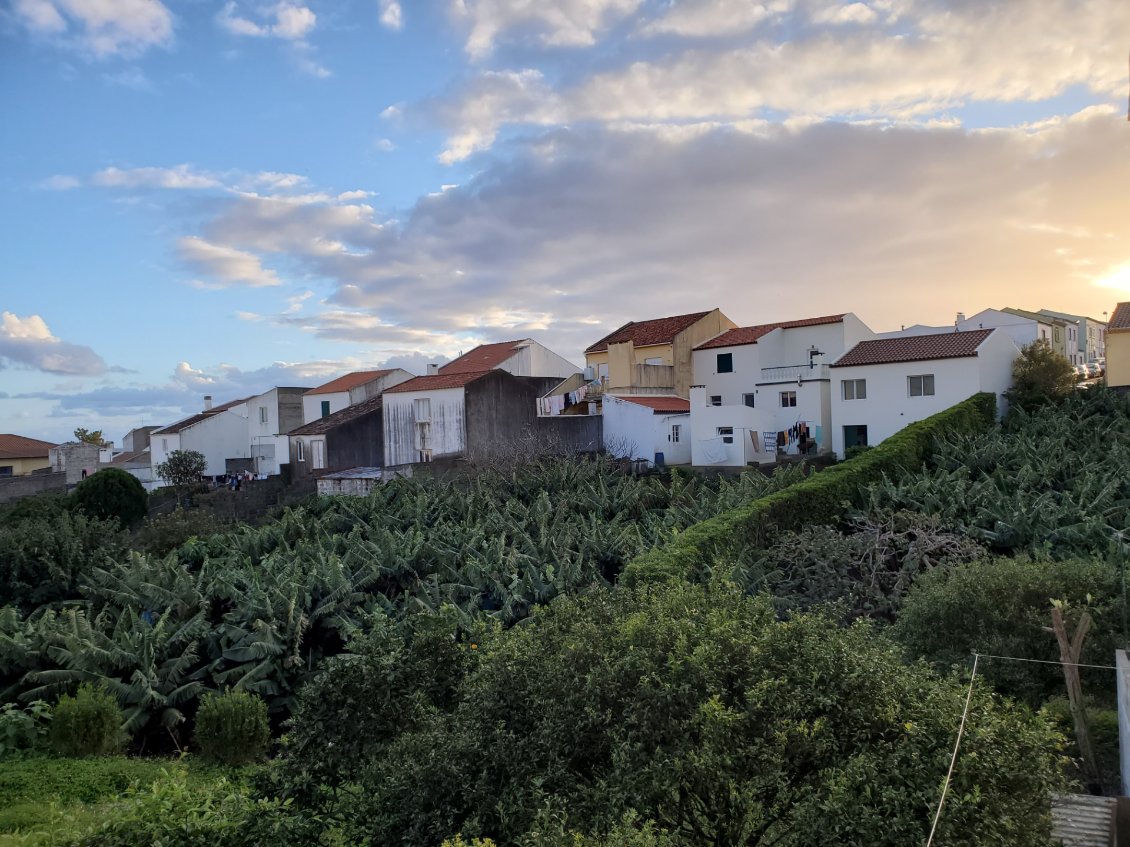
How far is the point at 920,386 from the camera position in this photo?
31.4m

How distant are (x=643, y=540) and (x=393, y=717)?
12414mm

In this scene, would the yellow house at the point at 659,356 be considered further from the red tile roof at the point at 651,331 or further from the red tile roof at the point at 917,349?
the red tile roof at the point at 917,349

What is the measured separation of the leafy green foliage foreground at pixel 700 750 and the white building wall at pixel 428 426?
28.9 m

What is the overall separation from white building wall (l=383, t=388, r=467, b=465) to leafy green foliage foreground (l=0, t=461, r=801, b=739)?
8555 millimetres

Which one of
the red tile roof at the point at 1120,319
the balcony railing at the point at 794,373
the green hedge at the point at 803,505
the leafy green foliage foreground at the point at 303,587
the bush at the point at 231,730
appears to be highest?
the red tile roof at the point at 1120,319

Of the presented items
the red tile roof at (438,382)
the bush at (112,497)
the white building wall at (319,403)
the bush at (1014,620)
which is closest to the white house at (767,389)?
the red tile roof at (438,382)

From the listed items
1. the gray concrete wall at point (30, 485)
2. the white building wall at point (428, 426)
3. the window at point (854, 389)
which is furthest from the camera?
the gray concrete wall at point (30, 485)

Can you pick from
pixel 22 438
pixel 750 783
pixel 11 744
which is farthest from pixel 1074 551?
pixel 22 438

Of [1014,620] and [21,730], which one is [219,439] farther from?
[1014,620]

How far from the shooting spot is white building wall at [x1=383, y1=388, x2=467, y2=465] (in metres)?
37.1

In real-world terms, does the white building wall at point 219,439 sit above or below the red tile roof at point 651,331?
below

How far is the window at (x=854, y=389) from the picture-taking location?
32594mm

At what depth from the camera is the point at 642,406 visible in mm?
36344

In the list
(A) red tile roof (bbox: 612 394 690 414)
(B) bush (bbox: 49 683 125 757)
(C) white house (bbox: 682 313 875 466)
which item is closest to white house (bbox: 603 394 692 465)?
(A) red tile roof (bbox: 612 394 690 414)
